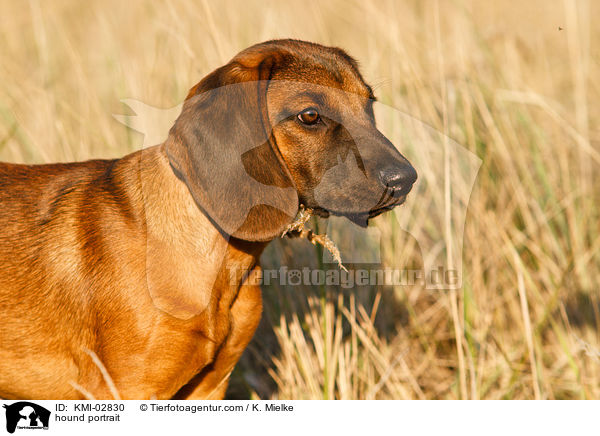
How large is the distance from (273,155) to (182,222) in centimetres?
45

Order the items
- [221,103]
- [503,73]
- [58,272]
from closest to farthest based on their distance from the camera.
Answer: [221,103] < [58,272] < [503,73]

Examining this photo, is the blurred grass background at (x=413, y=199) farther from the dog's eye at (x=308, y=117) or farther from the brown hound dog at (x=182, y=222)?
the dog's eye at (x=308, y=117)

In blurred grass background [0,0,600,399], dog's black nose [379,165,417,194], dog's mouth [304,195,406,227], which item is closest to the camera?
dog's black nose [379,165,417,194]

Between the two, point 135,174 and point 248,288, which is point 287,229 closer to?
point 248,288

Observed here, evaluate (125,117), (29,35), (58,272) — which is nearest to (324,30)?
(125,117)

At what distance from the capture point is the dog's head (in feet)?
7.54

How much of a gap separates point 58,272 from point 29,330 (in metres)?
0.26

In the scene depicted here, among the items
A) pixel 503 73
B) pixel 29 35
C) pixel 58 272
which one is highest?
pixel 29 35

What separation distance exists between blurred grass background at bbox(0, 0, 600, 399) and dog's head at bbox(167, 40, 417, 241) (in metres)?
0.99

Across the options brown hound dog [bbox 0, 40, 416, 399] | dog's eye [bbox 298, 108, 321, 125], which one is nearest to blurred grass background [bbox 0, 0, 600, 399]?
brown hound dog [bbox 0, 40, 416, 399]

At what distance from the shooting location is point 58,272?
8.16ft
